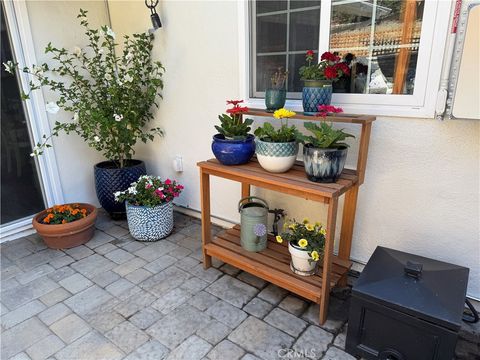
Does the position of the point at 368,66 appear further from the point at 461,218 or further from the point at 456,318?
the point at 456,318

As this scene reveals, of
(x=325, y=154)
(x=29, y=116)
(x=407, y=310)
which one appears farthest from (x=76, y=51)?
(x=407, y=310)

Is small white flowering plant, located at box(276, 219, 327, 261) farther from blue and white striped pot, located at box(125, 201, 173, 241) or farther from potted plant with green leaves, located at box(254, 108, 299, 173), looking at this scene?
blue and white striped pot, located at box(125, 201, 173, 241)

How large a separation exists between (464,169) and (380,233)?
0.57m

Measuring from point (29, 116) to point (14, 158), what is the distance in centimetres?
36

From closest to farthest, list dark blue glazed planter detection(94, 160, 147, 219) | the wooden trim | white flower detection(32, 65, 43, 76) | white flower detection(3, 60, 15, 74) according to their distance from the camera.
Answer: the wooden trim < white flower detection(3, 60, 15, 74) < white flower detection(32, 65, 43, 76) < dark blue glazed planter detection(94, 160, 147, 219)

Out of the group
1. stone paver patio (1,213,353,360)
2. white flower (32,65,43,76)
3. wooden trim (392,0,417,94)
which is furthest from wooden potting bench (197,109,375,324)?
white flower (32,65,43,76)

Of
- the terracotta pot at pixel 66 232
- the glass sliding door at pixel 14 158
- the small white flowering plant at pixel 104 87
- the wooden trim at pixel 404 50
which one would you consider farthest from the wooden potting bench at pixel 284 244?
the glass sliding door at pixel 14 158

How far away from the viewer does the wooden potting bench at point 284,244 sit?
1550 millimetres

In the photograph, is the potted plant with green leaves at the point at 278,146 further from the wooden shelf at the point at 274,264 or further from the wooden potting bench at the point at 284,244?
the wooden shelf at the point at 274,264

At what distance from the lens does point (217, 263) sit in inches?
87.7

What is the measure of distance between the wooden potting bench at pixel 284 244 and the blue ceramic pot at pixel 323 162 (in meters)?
0.04

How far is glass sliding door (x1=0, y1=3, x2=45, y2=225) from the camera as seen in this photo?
245cm

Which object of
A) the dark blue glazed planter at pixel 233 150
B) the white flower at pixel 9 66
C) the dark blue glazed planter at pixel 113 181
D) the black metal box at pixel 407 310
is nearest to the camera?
the black metal box at pixel 407 310

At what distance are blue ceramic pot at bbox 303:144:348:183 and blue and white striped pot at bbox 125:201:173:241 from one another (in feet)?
4.45
